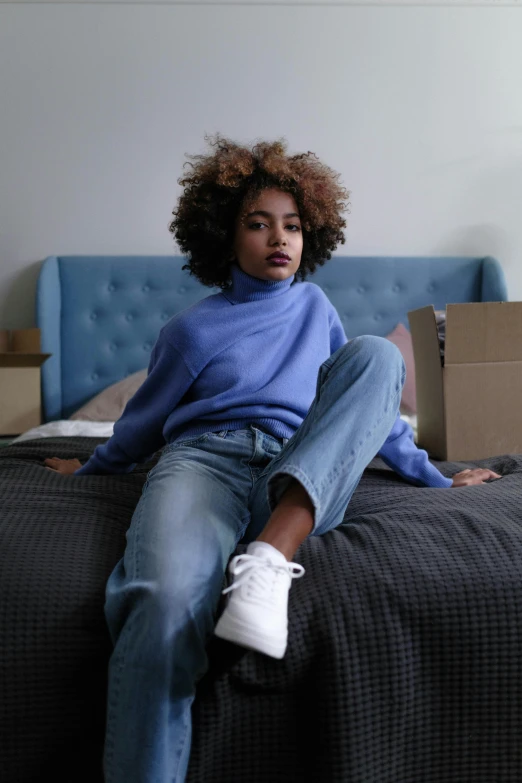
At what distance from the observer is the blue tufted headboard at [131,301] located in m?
2.71

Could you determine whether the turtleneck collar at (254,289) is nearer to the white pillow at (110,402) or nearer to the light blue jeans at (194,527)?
the light blue jeans at (194,527)

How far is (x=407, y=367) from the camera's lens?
2584 mm

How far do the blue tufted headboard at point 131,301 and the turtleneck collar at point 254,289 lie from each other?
4.17 feet

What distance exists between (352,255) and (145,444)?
1.74 metres

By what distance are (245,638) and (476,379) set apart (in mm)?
1015

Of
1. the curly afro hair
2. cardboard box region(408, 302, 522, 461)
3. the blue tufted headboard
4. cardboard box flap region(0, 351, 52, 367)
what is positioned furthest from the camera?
the blue tufted headboard

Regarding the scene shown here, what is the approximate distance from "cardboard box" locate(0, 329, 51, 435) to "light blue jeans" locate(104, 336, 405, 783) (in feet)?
4.70

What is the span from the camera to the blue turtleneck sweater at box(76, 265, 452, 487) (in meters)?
1.25

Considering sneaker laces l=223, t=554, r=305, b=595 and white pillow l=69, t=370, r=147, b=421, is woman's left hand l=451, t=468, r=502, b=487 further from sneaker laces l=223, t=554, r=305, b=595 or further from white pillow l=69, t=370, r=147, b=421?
white pillow l=69, t=370, r=147, b=421

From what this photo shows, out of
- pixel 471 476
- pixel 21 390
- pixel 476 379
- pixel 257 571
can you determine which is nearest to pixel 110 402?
pixel 21 390

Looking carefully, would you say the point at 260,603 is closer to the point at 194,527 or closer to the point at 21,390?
the point at 194,527

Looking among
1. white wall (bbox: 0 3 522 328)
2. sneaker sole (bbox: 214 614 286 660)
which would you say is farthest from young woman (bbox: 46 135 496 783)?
white wall (bbox: 0 3 522 328)

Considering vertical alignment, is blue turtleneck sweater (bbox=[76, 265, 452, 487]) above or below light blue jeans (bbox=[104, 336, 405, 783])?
above

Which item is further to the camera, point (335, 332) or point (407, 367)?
point (407, 367)
